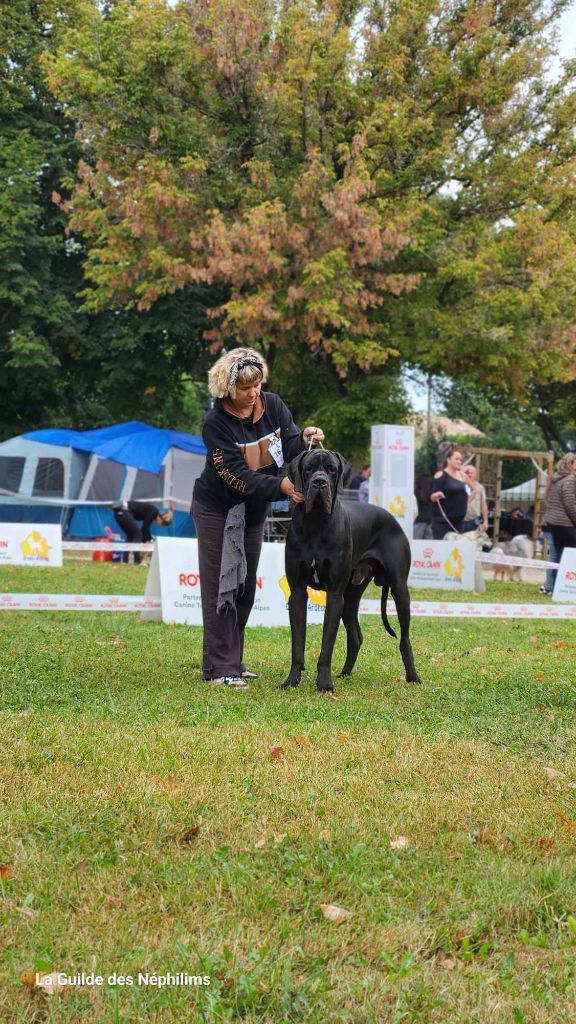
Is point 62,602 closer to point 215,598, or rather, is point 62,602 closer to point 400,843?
point 215,598

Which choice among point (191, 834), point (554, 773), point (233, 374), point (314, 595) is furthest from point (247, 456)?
point (314, 595)

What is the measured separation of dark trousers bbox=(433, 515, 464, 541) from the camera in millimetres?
16750

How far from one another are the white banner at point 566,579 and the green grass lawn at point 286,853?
8.59 metres

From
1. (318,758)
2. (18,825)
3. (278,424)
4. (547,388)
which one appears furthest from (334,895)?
(547,388)

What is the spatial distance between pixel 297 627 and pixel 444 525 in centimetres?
1083

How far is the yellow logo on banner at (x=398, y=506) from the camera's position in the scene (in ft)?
58.6

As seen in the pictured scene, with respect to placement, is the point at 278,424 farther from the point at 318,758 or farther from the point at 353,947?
the point at 353,947

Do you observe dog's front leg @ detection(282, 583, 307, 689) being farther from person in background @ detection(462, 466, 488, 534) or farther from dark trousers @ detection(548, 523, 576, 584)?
person in background @ detection(462, 466, 488, 534)

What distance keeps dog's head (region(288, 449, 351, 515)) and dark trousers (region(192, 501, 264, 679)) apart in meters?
0.72

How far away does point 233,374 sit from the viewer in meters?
6.36

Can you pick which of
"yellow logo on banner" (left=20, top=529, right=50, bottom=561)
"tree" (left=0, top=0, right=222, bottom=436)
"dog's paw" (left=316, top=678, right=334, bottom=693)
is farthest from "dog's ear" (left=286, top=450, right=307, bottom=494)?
"tree" (left=0, top=0, right=222, bottom=436)

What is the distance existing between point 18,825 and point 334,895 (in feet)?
3.62

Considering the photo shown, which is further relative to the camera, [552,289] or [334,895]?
[552,289]

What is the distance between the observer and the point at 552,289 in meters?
23.4
